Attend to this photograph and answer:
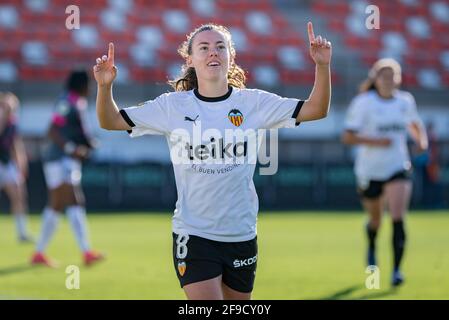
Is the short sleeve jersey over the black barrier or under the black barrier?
over

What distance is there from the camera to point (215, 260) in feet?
18.6

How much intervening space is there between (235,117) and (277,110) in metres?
0.27

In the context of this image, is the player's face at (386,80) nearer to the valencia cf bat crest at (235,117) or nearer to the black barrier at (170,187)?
the valencia cf bat crest at (235,117)

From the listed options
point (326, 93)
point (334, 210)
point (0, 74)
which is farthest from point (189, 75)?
point (0, 74)

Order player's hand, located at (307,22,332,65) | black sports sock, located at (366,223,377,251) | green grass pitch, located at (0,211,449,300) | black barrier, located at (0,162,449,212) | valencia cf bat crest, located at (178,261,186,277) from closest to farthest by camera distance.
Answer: player's hand, located at (307,22,332,65)
valencia cf bat crest, located at (178,261,186,277)
green grass pitch, located at (0,211,449,300)
black sports sock, located at (366,223,377,251)
black barrier, located at (0,162,449,212)

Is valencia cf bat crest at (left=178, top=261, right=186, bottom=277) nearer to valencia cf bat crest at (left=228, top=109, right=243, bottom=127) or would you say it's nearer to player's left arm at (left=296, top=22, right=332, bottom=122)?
valencia cf bat crest at (left=228, top=109, right=243, bottom=127)

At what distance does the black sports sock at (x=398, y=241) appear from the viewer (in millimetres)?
10422

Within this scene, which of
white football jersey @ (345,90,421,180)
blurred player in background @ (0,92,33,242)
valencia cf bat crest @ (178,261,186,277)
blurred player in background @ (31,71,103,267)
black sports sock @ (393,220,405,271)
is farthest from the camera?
blurred player in background @ (0,92,33,242)

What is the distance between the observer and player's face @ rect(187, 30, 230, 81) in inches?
225

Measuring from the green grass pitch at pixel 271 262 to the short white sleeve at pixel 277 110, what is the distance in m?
3.68

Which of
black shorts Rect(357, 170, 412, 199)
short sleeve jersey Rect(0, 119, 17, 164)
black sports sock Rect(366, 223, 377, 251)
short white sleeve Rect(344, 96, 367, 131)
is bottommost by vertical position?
black sports sock Rect(366, 223, 377, 251)

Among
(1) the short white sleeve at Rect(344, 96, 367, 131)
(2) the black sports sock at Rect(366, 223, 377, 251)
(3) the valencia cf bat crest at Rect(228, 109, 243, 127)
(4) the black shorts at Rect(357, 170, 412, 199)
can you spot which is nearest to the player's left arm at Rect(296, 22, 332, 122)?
(3) the valencia cf bat crest at Rect(228, 109, 243, 127)

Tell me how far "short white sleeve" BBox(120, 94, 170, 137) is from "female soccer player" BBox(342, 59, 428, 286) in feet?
17.8
